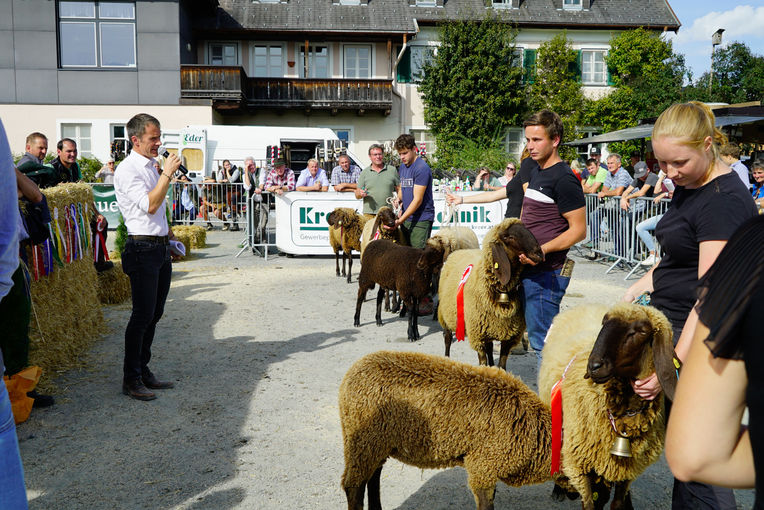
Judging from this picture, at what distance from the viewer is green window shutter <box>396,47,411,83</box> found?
3294 centimetres

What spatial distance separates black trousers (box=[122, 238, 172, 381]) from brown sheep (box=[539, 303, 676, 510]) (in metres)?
3.61

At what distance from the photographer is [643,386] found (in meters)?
2.64

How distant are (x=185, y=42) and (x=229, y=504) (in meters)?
29.5

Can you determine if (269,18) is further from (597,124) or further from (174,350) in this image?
(174,350)

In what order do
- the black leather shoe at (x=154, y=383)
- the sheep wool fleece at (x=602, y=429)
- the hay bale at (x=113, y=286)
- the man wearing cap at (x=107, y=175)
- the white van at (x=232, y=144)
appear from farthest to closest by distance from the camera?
the white van at (x=232, y=144) < the man wearing cap at (x=107, y=175) < the hay bale at (x=113, y=286) < the black leather shoe at (x=154, y=383) < the sheep wool fleece at (x=602, y=429)

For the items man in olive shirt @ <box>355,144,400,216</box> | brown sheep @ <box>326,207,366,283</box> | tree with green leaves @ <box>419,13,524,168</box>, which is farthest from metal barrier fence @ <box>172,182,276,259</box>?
tree with green leaves @ <box>419,13,524,168</box>

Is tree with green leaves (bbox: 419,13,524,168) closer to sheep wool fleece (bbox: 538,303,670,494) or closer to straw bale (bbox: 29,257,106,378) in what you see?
straw bale (bbox: 29,257,106,378)

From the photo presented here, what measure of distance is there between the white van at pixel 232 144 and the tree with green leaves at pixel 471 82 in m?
8.80

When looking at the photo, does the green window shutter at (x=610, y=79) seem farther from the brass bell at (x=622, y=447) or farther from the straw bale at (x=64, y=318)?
the brass bell at (x=622, y=447)

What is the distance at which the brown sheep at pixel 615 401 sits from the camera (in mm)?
2617

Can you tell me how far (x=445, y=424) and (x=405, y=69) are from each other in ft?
106

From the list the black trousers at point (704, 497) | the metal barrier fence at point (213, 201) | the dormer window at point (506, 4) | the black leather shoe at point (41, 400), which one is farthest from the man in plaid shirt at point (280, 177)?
the dormer window at point (506, 4)

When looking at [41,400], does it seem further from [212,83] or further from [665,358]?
[212,83]

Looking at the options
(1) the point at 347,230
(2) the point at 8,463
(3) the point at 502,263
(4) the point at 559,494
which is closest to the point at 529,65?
(1) the point at 347,230
